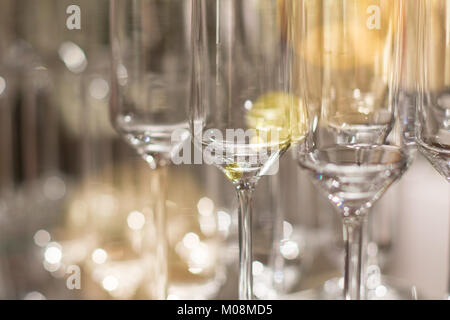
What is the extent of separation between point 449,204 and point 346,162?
3.08 feet

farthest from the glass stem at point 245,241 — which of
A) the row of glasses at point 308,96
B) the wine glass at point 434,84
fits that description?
the wine glass at point 434,84

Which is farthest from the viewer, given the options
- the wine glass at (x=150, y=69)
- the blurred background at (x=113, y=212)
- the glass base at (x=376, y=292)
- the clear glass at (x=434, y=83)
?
the blurred background at (x=113, y=212)

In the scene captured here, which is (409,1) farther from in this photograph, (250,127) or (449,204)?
(449,204)

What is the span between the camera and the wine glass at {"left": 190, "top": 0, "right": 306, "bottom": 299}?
32cm

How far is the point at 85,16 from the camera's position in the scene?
0.86 metres

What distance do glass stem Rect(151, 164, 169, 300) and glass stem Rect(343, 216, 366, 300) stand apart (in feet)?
0.53

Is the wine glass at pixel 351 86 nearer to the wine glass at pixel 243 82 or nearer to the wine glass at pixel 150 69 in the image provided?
the wine glass at pixel 243 82

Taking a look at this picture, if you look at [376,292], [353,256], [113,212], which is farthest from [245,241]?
[113,212]

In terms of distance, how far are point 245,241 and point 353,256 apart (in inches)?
2.4

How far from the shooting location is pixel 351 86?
1.02 ft

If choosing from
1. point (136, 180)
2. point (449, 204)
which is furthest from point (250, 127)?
point (449, 204)

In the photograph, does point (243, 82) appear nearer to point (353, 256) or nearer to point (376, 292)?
point (353, 256)

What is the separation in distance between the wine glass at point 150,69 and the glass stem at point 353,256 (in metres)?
0.16

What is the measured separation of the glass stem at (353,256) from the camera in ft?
1.13
